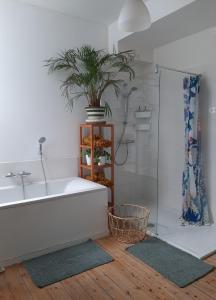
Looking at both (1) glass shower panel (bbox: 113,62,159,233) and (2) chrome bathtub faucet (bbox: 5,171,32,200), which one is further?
(1) glass shower panel (bbox: 113,62,159,233)

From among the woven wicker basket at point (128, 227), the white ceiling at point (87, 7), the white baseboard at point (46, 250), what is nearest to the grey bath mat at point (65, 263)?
the white baseboard at point (46, 250)

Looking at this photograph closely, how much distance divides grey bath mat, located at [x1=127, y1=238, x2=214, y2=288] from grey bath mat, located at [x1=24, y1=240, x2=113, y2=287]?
35cm

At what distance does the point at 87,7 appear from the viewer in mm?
2922

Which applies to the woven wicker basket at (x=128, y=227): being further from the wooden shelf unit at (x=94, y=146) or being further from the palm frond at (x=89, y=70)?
the palm frond at (x=89, y=70)

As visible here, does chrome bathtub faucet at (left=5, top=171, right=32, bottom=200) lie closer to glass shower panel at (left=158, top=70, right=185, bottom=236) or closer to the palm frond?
the palm frond

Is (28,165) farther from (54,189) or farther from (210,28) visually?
(210,28)

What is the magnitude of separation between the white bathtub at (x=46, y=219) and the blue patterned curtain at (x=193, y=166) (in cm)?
107

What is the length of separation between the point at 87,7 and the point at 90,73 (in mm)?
751

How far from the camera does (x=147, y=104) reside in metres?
3.08

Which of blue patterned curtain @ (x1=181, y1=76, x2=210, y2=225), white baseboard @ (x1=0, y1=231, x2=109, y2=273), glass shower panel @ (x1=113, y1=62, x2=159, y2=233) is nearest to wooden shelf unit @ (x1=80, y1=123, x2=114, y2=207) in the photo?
glass shower panel @ (x1=113, y1=62, x2=159, y2=233)

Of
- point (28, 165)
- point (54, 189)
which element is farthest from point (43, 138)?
point (54, 189)

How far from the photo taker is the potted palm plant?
118 inches

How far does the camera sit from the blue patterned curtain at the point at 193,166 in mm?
Result: 3035

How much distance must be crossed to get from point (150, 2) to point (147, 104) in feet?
3.60
